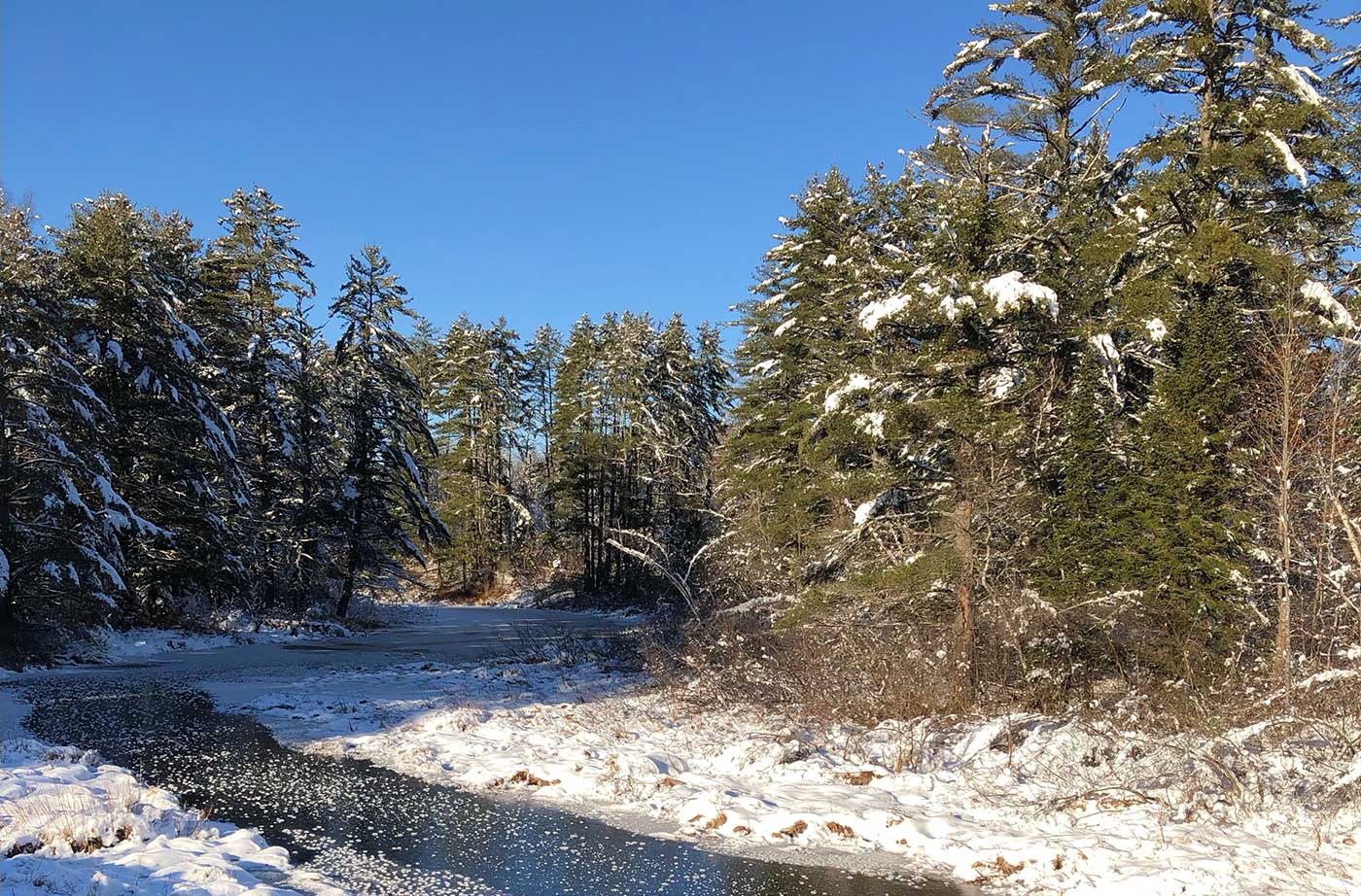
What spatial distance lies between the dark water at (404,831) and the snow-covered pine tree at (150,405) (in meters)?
12.6

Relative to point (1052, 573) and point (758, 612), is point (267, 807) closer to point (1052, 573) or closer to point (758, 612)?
point (1052, 573)

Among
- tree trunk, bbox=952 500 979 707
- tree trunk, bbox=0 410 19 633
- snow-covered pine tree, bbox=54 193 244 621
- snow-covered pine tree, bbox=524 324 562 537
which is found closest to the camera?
tree trunk, bbox=952 500 979 707

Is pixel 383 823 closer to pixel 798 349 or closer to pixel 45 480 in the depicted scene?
pixel 45 480

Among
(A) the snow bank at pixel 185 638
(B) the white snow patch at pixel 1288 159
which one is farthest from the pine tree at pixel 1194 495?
(A) the snow bank at pixel 185 638

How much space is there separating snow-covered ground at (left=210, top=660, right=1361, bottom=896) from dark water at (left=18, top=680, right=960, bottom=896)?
0.67 meters

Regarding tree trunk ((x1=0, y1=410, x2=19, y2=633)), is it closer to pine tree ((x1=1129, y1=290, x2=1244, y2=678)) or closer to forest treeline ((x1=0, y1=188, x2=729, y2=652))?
forest treeline ((x1=0, y1=188, x2=729, y2=652))

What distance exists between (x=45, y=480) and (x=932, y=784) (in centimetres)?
1900

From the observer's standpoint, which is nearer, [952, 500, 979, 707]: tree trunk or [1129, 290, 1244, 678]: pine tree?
[952, 500, 979, 707]: tree trunk

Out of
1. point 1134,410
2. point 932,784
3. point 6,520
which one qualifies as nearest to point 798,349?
point 1134,410

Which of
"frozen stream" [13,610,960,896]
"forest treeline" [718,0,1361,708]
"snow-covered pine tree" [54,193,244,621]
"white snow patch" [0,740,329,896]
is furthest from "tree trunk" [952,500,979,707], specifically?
"snow-covered pine tree" [54,193,244,621]

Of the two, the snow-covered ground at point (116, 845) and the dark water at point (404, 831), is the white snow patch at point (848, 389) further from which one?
the snow-covered ground at point (116, 845)

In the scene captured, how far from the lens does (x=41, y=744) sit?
10.7m

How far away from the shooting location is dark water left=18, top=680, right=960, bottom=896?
7.68 m

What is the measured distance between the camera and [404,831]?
29.7 ft
